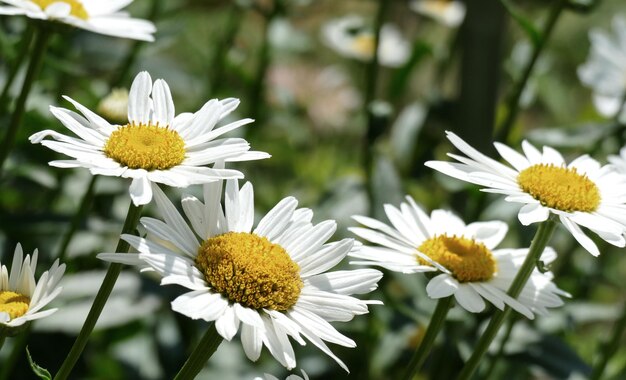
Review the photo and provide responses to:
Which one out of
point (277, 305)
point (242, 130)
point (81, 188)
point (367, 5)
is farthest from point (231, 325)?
point (367, 5)

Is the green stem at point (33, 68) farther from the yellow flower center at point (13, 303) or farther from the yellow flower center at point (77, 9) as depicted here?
the yellow flower center at point (13, 303)

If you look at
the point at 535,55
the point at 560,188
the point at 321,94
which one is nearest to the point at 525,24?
the point at 535,55

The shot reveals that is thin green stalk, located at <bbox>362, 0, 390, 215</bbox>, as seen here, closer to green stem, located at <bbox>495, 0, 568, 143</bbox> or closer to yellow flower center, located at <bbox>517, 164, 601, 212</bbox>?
→ green stem, located at <bbox>495, 0, 568, 143</bbox>

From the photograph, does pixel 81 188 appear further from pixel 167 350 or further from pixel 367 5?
pixel 367 5

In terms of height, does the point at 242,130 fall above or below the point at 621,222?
below

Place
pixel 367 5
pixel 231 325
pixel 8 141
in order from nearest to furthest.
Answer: pixel 231 325 < pixel 8 141 < pixel 367 5

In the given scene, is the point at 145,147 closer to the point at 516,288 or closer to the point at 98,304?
the point at 98,304
